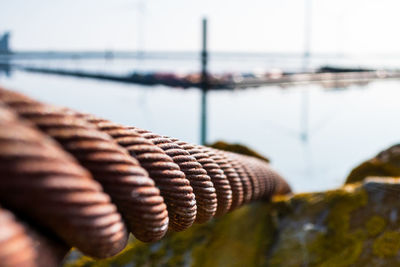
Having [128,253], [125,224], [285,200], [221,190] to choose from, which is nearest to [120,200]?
[125,224]

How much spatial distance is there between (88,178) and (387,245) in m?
1.69

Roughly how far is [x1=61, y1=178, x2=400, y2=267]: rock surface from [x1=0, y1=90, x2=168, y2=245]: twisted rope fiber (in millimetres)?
1480

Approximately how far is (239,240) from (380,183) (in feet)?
2.39

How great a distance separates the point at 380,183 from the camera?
7.43 feet

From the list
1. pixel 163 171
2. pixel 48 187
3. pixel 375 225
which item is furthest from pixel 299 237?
pixel 48 187

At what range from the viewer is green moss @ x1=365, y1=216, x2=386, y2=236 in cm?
203

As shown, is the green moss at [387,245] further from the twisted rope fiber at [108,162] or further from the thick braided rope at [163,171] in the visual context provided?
the twisted rope fiber at [108,162]

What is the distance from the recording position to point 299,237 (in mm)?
2246

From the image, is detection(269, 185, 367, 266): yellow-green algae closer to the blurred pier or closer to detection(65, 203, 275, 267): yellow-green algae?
detection(65, 203, 275, 267): yellow-green algae

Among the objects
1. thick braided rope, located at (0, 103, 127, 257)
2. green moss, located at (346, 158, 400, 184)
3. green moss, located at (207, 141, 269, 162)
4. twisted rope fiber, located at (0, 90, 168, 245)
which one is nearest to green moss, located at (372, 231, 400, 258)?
green moss, located at (346, 158, 400, 184)

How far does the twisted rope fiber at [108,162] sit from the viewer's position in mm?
489

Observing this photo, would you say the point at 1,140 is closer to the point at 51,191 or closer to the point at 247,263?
the point at 51,191

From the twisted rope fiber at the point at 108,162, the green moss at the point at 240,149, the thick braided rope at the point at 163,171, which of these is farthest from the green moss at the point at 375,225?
the twisted rope fiber at the point at 108,162

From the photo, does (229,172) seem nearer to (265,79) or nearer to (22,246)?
(22,246)
